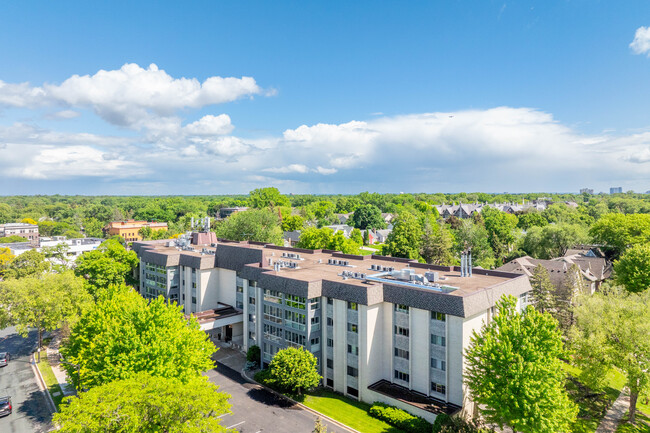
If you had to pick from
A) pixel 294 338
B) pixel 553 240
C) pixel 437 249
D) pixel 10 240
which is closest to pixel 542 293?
pixel 437 249

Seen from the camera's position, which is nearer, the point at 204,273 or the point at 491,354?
the point at 491,354

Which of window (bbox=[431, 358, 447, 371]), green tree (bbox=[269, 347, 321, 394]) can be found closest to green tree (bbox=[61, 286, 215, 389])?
green tree (bbox=[269, 347, 321, 394])

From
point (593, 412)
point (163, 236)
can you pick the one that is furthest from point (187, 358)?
point (163, 236)

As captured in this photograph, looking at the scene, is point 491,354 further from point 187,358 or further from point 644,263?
point 644,263

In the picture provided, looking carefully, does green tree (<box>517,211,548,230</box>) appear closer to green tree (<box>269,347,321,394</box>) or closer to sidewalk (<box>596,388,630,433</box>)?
sidewalk (<box>596,388,630,433</box>)

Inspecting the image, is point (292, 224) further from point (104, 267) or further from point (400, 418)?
point (400, 418)
